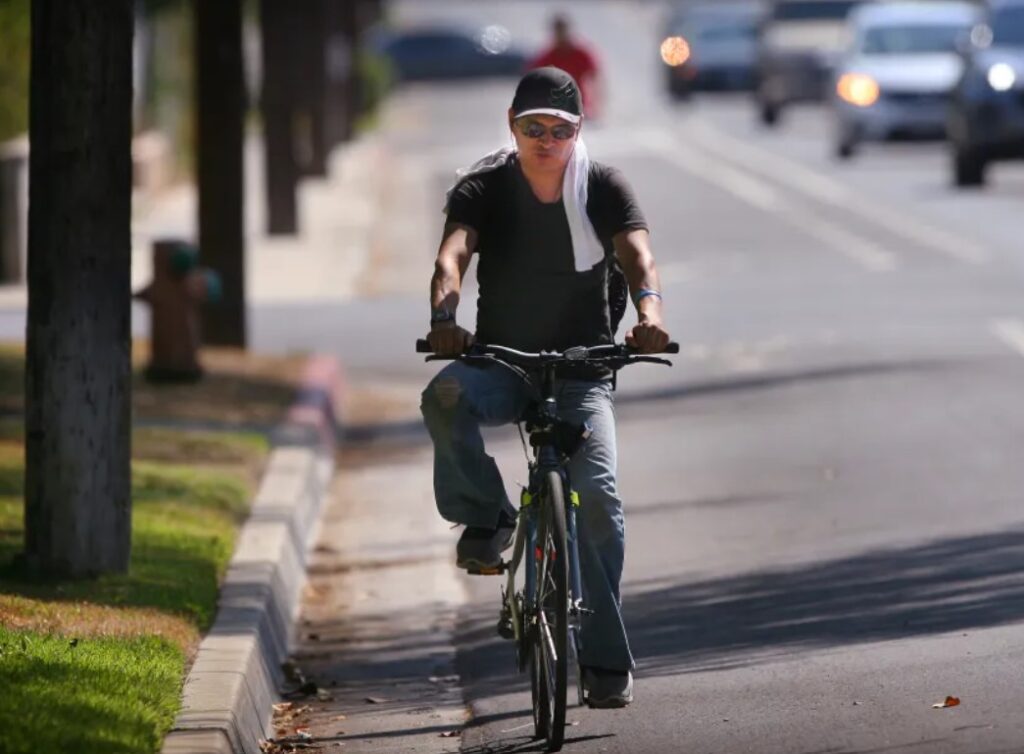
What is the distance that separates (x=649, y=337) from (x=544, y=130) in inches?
28.7

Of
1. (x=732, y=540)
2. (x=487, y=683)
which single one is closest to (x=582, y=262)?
(x=487, y=683)

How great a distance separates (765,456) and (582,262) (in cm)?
592

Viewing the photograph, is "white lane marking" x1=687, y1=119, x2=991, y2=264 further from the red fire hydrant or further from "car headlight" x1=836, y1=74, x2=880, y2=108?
the red fire hydrant

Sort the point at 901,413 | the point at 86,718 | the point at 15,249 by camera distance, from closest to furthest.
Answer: the point at 86,718 → the point at 901,413 → the point at 15,249

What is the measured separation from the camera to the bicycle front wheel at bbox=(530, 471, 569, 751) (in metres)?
7.09

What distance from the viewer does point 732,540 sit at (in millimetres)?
10945

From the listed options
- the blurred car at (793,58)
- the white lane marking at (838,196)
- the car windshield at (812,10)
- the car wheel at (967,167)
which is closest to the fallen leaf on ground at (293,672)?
the white lane marking at (838,196)

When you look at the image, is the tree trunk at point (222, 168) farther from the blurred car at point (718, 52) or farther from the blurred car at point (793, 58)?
the blurred car at point (718, 52)

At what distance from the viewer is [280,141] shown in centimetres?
2798

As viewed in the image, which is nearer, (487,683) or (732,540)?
(487,683)

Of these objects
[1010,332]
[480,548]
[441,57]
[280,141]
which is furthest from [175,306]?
[441,57]

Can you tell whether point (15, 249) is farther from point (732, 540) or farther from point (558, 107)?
point (558, 107)

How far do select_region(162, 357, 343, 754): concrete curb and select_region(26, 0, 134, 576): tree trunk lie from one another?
1.95 feet

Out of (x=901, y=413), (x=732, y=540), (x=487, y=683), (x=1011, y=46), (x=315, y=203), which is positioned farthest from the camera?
(x=315, y=203)
